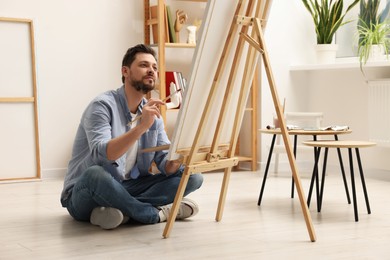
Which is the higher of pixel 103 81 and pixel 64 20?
pixel 64 20

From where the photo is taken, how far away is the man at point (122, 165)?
313cm

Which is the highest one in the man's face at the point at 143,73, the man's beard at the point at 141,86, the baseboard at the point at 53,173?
the man's face at the point at 143,73

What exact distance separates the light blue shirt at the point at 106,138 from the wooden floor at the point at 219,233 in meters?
0.29

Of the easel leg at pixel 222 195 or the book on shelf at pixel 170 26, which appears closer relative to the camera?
the easel leg at pixel 222 195

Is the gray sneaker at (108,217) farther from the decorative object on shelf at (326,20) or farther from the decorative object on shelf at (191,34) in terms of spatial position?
the decorative object on shelf at (326,20)

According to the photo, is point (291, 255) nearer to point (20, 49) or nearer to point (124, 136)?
point (124, 136)

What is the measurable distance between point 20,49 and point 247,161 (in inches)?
83.8

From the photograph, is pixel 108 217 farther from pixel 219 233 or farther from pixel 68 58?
pixel 68 58

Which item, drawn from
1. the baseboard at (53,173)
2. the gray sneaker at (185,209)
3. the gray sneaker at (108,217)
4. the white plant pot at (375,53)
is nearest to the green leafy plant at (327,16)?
the white plant pot at (375,53)

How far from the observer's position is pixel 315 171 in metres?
3.70

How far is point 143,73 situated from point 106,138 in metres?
0.38

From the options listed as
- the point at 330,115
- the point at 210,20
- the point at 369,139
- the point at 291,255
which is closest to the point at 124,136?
the point at 210,20

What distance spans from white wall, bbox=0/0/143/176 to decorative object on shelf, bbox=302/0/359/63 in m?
1.56

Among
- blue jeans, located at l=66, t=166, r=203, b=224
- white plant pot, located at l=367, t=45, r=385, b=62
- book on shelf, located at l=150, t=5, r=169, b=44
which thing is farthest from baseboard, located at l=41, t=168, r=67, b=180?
white plant pot, located at l=367, t=45, r=385, b=62
